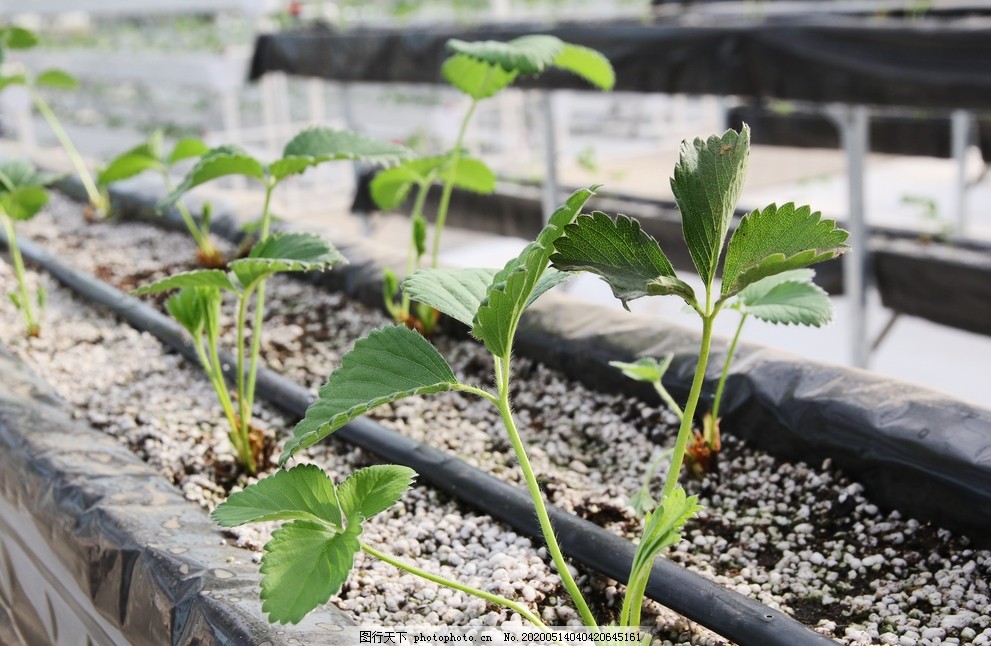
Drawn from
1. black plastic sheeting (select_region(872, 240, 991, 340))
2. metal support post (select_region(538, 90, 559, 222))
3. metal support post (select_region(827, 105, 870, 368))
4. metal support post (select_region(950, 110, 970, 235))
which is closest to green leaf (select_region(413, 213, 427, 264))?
metal support post (select_region(827, 105, 870, 368))

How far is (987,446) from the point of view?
951 millimetres

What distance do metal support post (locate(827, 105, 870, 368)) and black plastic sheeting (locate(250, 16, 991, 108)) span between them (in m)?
0.17

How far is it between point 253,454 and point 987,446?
2.72 feet

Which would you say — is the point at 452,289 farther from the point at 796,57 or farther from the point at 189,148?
the point at 796,57

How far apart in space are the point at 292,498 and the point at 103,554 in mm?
342

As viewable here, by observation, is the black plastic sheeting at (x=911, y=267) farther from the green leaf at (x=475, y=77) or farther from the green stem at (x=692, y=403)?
the green stem at (x=692, y=403)

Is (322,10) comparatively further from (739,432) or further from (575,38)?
(739,432)

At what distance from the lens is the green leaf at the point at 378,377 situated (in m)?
0.65

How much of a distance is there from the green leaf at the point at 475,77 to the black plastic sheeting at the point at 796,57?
1.17m

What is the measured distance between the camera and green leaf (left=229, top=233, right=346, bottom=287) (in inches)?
37.3

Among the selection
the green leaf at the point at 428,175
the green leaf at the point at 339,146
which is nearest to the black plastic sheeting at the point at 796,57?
the green leaf at the point at 428,175

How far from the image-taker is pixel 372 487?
712mm

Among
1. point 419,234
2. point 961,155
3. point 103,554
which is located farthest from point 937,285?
point 103,554

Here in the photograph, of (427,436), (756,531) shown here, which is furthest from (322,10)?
(756,531)
